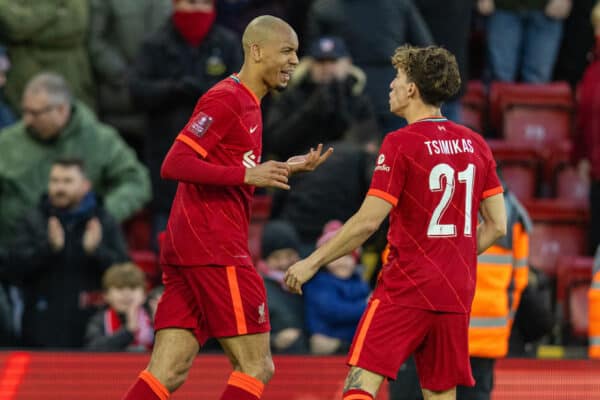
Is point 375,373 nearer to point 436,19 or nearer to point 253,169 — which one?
point 253,169

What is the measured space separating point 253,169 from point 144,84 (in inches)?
171

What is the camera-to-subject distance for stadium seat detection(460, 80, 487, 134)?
12.6m

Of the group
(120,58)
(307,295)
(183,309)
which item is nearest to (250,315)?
(183,309)

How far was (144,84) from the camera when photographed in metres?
10.6

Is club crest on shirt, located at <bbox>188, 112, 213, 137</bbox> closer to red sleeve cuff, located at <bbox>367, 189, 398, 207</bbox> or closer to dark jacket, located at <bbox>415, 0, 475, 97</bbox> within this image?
red sleeve cuff, located at <bbox>367, 189, 398, 207</bbox>

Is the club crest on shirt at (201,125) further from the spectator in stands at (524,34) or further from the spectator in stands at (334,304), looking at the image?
the spectator in stands at (524,34)

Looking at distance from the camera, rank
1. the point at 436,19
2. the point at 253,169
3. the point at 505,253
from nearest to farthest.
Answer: the point at 253,169 < the point at 505,253 < the point at 436,19

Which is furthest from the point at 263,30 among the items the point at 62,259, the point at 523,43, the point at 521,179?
the point at 523,43

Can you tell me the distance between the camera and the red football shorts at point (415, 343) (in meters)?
6.43

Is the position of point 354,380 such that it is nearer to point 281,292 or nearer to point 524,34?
point 281,292

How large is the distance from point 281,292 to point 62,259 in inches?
56.9

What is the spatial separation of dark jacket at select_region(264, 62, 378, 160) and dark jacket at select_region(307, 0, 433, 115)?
0.42 metres

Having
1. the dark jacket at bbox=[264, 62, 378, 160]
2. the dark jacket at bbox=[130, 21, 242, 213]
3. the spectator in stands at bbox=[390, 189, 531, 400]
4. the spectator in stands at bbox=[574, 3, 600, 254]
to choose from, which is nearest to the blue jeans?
the spectator in stands at bbox=[574, 3, 600, 254]

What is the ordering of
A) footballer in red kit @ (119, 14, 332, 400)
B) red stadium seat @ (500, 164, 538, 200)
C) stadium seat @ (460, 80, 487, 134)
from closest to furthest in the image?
footballer in red kit @ (119, 14, 332, 400) → red stadium seat @ (500, 164, 538, 200) → stadium seat @ (460, 80, 487, 134)
